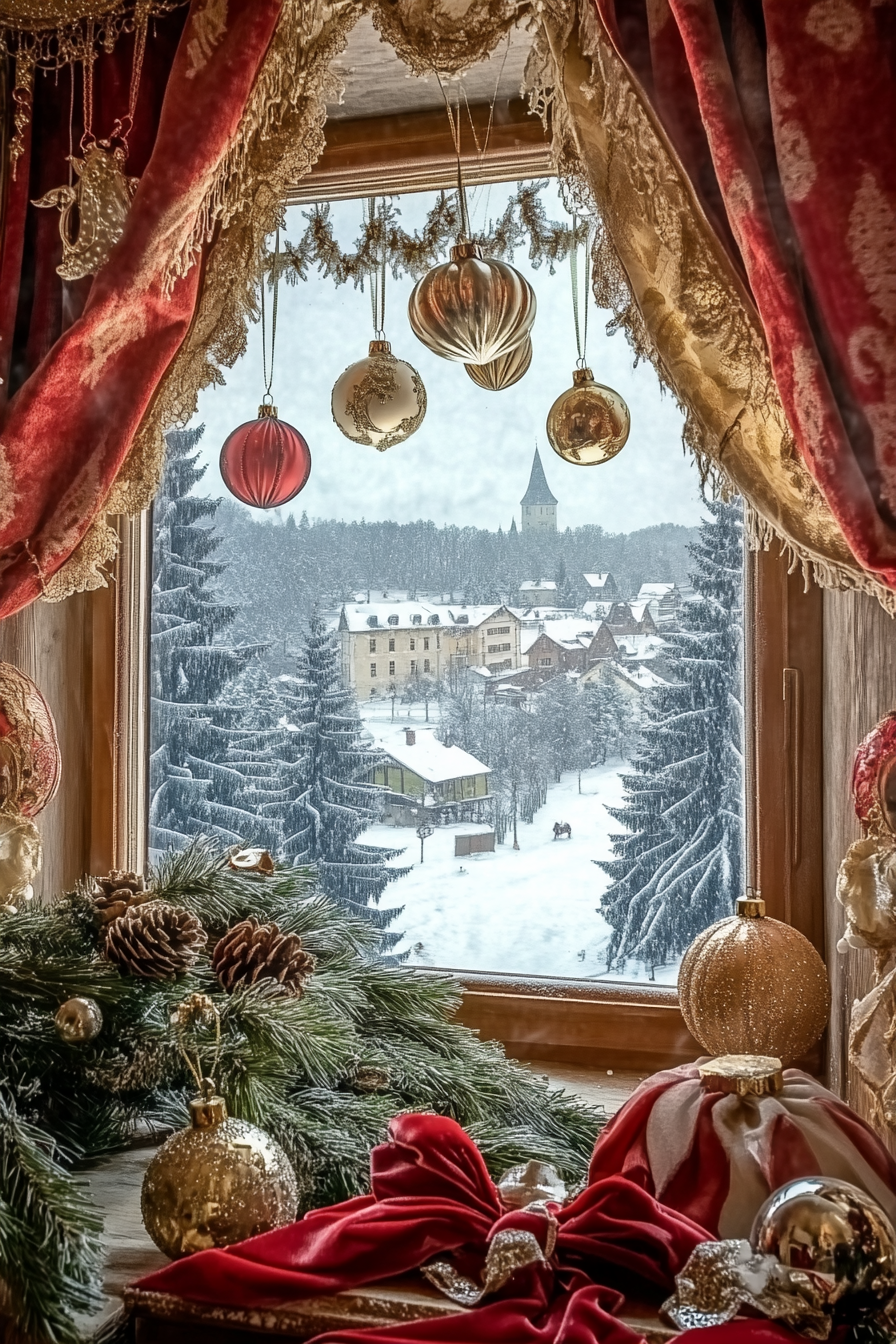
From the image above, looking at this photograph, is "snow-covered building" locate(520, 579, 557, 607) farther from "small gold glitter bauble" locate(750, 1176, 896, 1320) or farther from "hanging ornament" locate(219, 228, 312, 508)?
"small gold glitter bauble" locate(750, 1176, 896, 1320)

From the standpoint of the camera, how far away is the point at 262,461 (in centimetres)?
187

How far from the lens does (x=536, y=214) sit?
74.3 inches

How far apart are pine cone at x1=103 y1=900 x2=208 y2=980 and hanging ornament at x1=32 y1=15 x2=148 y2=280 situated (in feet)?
2.61

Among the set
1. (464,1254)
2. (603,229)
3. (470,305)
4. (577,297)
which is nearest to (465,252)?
(470,305)

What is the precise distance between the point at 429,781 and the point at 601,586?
0.42 meters

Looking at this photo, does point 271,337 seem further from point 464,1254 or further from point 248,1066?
point 464,1254

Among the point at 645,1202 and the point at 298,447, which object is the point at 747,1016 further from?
the point at 298,447

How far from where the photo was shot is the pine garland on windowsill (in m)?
1.34

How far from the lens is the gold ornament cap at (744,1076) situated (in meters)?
1.22

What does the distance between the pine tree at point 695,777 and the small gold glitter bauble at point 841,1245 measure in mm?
894

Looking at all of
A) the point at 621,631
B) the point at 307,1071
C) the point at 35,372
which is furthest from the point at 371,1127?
the point at 35,372

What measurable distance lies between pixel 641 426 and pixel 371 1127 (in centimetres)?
110

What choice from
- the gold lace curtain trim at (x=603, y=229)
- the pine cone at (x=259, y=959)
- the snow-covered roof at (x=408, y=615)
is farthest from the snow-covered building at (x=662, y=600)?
the pine cone at (x=259, y=959)

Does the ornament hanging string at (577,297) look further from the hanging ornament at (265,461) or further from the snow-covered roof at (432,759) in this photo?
the snow-covered roof at (432,759)
